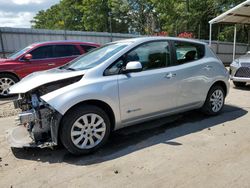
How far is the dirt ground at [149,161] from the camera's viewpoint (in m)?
3.22

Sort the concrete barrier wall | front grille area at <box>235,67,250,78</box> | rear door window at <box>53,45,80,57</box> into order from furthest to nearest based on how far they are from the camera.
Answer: the concrete barrier wall, rear door window at <box>53,45,80,57</box>, front grille area at <box>235,67,250,78</box>

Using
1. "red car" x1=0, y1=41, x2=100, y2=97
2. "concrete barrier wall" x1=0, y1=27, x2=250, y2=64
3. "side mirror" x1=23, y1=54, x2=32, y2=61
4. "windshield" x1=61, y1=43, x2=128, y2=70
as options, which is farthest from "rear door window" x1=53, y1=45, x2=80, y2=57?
"concrete barrier wall" x1=0, y1=27, x2=250, y2=64

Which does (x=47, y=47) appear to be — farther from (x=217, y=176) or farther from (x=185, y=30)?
(x=185, y=30)

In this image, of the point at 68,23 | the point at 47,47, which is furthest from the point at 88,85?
the point at 68,23

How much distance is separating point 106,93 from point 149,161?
45.4 inches

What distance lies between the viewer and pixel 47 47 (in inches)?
343

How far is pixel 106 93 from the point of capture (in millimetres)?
3988

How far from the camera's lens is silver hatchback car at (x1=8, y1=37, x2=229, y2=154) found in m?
3.77

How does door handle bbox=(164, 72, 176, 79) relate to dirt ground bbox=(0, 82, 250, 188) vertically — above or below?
above

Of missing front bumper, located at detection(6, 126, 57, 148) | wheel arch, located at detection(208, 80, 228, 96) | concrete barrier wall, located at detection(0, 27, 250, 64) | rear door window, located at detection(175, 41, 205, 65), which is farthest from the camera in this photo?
concrete barrier wall, located at detection(0, 27, 250, 64)

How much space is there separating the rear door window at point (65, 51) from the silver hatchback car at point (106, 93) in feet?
13.6

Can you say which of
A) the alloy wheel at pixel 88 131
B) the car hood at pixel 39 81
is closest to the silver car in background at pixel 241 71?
the alloy wheel at pixel 88 131

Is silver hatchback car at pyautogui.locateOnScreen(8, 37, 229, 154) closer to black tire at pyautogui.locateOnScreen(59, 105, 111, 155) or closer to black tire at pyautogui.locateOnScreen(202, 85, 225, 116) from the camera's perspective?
black tire at pyautogui.locateOnScreen(59, 105, 111, 155)

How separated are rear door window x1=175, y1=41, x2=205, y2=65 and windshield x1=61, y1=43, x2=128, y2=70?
1.11 m
